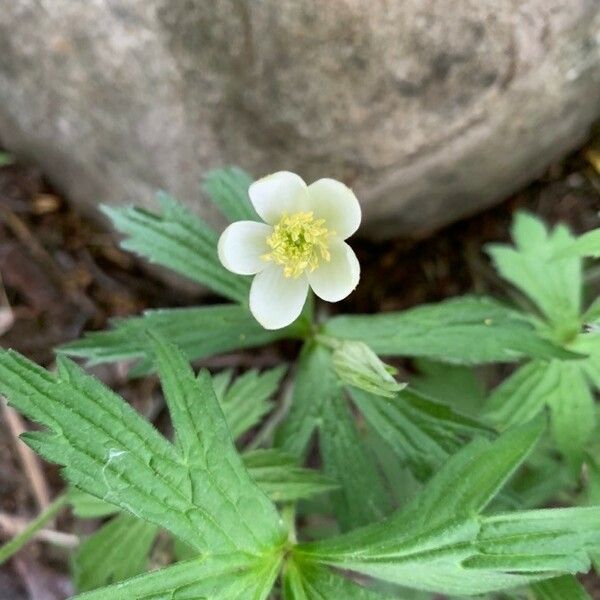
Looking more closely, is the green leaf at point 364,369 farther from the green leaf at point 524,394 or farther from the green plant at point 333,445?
the green leaf at point 524,394

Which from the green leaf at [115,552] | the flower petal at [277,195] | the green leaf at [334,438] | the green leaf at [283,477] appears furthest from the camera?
the green leaf at [115,552]

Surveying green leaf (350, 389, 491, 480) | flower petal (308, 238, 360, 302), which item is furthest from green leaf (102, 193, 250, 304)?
green leaf (350, 389, 491, 480)

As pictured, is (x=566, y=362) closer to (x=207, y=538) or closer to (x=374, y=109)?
(x=374, y=109)

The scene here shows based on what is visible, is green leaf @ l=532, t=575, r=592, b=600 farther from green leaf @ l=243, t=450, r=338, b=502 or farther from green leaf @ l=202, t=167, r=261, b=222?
green leaf @ l=202, t=167, r=261, b=222

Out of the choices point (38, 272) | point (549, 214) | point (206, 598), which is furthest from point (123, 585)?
point (549, 214)

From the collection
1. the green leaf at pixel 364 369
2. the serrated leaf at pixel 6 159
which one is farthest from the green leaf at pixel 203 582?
the serrated leaf at pixel 6 159

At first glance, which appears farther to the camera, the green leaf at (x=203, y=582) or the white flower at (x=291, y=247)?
the white flower at (x=291, y=247)
